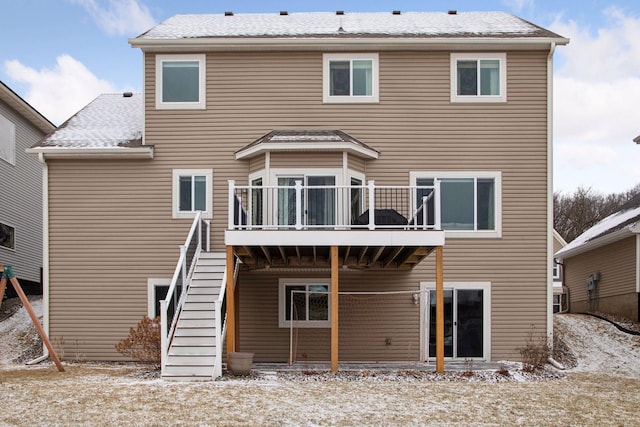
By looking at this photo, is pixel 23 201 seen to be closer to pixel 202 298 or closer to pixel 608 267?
pixel 202 298

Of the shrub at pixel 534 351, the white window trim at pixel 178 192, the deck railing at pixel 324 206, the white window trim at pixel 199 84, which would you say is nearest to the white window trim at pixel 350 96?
the deck railing at pixel 324 206

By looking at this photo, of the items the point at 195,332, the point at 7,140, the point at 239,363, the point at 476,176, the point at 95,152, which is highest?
the point at 7,140

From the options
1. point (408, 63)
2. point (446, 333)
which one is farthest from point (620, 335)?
point (408, 63)

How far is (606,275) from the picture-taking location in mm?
25875

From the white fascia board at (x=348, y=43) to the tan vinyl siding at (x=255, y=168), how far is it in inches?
10.2

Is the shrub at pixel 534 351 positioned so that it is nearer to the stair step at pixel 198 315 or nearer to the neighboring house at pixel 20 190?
the stair step at pixel 198 315

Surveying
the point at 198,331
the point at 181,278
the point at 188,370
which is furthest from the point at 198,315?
the point at 188,370

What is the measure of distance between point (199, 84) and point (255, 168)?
2.48 m

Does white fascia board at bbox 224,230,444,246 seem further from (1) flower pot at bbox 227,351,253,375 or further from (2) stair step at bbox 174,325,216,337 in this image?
(1) flower pot at bbox 227,351,253,375

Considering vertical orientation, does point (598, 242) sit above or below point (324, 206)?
below

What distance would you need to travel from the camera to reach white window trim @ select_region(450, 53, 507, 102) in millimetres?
18906

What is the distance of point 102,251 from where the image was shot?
61.8ft

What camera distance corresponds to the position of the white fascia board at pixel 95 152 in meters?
18.6

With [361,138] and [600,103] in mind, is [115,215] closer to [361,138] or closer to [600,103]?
[361,138]
